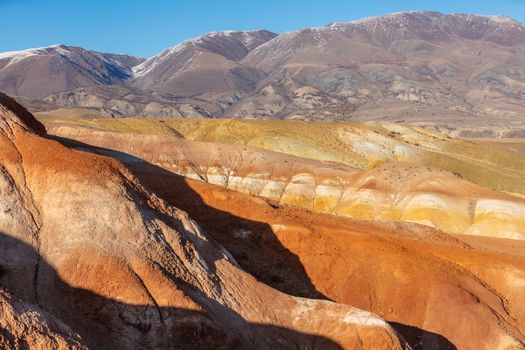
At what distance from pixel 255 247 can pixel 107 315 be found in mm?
15302

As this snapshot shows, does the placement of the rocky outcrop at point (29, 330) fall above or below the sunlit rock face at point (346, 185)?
above

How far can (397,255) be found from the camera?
113 ft

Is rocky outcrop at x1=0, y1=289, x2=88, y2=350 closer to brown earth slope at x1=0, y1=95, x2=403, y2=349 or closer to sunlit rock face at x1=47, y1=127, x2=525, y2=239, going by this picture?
brown earth slope at x1=0, y1=95, x2=403, y2=349

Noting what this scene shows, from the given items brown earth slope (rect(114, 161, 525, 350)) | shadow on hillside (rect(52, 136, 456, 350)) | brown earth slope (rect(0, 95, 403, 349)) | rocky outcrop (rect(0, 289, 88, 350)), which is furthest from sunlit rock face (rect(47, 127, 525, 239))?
rocky outcrop (rect(0, 289, 88, 350))

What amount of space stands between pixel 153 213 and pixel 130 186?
1.66m

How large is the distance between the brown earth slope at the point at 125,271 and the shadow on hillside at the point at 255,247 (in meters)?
5.02

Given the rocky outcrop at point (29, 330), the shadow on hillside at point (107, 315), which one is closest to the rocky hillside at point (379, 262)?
the shadow on hillside at point (107, 315)

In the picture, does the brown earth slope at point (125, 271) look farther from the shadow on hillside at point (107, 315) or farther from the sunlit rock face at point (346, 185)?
the sunlit rock face at point (346, 185)

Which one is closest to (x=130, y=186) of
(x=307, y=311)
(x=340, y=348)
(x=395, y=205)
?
(x=307, y=311)

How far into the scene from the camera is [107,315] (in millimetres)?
19625

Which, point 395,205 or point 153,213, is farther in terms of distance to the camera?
point 395,205

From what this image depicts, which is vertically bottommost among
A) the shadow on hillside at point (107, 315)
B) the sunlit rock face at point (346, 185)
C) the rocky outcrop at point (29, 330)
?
the sunlit rock face at point (346, 185)

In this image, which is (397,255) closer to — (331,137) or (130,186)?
(130,186)

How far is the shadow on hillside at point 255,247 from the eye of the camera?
1198 inches
